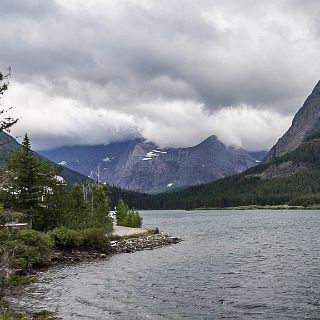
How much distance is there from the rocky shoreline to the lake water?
4.04m

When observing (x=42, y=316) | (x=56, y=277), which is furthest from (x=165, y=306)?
(x=56, y=277)

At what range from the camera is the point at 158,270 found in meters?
58.2

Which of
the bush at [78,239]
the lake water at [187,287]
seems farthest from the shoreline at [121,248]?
the lake water at [187,287]

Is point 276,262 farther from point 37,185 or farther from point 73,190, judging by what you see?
point 73,190

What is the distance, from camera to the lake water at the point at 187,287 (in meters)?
36.2

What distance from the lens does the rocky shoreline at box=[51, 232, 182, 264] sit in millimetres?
68438

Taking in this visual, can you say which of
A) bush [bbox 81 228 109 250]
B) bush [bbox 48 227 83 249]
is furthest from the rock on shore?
bush [bbox 48 227 83 249]

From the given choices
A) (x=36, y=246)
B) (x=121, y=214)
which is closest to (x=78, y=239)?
(x=36, y=246)

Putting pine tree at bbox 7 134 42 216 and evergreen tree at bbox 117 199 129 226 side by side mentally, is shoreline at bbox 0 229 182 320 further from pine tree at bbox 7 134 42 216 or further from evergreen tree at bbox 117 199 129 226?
evergreen tree at bbox 117 199 129 226

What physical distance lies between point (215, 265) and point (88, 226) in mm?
32629

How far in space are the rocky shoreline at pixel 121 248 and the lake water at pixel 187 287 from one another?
4043 mm

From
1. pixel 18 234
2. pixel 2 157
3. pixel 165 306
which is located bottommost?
pixel 165 306

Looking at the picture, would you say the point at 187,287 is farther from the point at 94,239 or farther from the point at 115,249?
the point at 115,249

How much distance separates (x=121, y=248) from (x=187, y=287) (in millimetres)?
37209
